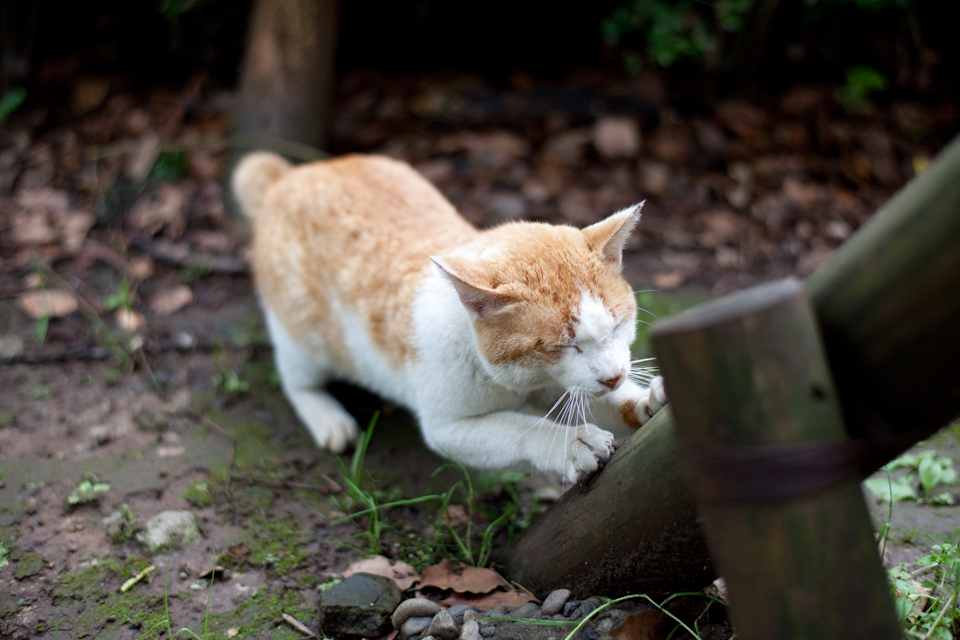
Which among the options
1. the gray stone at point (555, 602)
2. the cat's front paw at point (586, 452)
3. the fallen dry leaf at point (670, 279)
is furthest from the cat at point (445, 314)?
the fallen dry leaf at point (670, 279)

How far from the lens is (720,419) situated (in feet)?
4.31

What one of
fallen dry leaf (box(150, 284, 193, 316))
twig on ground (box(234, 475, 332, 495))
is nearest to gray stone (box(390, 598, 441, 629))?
twig on ground (box(234, 475, 332, 495))

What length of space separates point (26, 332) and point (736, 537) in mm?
3808

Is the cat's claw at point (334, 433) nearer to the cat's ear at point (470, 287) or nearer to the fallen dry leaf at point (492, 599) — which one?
the fallen dry leaf at point (492, 599)

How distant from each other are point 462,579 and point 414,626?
280mm

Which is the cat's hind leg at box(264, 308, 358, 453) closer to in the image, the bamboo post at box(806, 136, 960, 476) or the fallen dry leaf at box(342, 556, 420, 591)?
the fallen dry leaf at box(342, 556, 420, 591)

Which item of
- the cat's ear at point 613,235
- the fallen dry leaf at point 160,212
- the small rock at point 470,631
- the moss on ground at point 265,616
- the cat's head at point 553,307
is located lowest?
the moss on ground at point 265,616

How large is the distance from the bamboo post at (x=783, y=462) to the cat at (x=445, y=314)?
2.23 feet

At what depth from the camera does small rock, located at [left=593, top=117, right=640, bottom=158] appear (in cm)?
500

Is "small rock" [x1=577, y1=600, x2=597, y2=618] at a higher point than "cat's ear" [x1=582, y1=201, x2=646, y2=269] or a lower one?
lower

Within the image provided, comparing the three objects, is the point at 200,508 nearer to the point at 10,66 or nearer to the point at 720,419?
the point at 720,419

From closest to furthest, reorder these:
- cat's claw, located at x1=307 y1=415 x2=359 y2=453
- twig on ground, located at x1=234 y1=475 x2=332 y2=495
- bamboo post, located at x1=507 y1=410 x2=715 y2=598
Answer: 1. bamboo post, located at x1=507 y1=410 x2=715 y2=598
2. twig on ground, located at x1=234 y1=475 x2=332 y2=495
3. cat's claw, located at x1=307 y1=415 x2=359 y2=453

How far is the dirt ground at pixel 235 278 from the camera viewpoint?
246cm

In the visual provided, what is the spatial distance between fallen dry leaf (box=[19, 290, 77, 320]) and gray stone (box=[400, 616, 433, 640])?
9.40 ft
